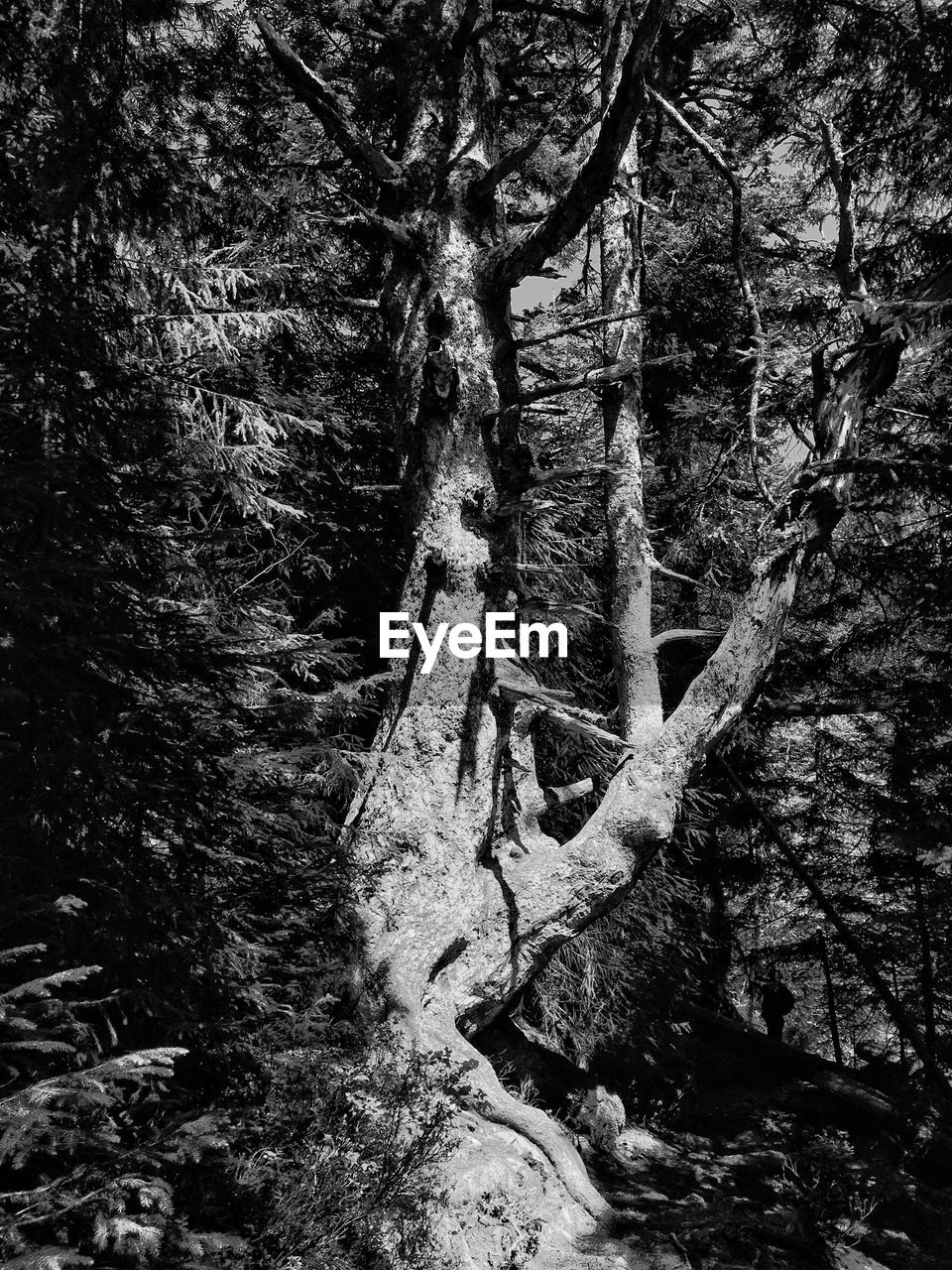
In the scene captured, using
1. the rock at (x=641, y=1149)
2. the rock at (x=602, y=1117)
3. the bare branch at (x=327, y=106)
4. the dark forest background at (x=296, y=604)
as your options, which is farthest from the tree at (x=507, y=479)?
the rock at (x=641, y=1149)

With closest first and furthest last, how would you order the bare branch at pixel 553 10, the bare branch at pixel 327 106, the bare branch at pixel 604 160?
the bare branch at pixel 604 160, the bare branch at pixel 327 106, the bare branch at pixel 553 10

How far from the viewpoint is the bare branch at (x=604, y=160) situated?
17.8 feet

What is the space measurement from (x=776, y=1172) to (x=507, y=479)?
5945mm

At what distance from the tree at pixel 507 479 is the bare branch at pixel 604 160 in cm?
2

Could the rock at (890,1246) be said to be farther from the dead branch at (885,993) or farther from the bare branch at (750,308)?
the bare branch at (750,308)

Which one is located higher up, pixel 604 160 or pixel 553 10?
pixel 553 10

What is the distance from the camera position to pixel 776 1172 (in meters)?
7.80

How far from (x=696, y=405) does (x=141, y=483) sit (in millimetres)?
6686

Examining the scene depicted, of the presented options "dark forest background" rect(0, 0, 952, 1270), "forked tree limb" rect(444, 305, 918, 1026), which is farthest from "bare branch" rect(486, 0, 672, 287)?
"forked tree limb" rect(444, 305, 918, 1026)

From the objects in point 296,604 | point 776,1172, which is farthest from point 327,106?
point 776,1172

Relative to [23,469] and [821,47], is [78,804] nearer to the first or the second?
[23,469]

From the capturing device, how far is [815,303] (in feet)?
32.2

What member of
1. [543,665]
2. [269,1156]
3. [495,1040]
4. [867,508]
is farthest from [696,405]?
[269,1156]

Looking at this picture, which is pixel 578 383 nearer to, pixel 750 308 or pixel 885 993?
pixel 750 308
